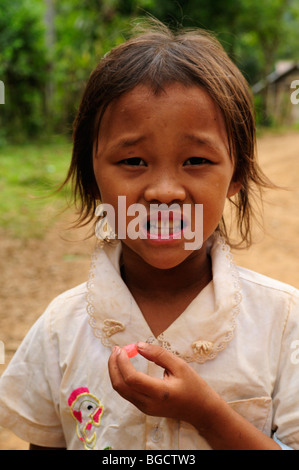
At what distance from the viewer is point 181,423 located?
49.4 inches

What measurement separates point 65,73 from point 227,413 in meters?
12.0

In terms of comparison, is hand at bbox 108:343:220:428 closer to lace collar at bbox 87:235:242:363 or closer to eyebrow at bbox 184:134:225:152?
lace collar at bbox 87:235:242:363

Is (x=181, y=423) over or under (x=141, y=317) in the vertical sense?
under

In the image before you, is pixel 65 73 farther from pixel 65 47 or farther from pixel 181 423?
pixel 181 423

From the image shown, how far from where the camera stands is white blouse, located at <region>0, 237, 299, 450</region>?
125cm

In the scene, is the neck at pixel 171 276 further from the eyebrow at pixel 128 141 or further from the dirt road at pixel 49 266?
the dirt road at pixel 49 266

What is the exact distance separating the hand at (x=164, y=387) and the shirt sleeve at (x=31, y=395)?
14.3 inches

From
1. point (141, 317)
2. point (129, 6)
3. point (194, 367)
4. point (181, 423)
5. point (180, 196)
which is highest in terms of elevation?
point (129, 6)

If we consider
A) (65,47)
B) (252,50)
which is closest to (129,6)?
(65,47)

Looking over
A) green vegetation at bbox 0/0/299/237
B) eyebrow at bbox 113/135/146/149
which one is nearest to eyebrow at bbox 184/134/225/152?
eyebrow at bbox 113/135/146/149

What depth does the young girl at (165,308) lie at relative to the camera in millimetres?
1171

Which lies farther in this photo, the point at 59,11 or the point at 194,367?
the point at 59,11

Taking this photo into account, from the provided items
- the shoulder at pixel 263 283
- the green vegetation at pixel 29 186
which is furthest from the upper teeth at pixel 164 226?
the green vegetation at pixel 29 186

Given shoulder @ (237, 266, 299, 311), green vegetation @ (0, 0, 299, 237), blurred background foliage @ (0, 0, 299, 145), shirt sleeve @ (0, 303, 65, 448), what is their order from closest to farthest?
shoulder @ (237, 266, 299, 311), shirt sleeve @ (0, 303, 65, 448), green vegetation @ (0, 0, 299, 237), blurred background foliage @ (0, 0, 299, 145)
